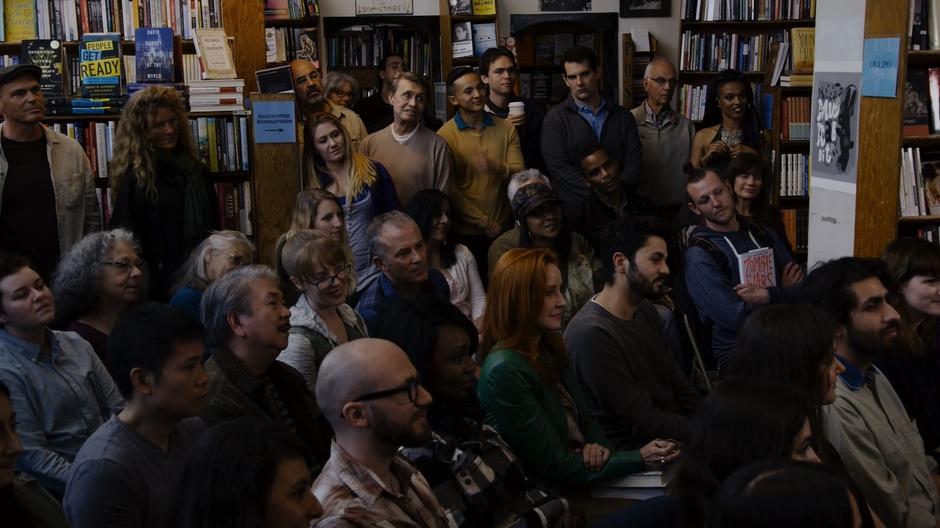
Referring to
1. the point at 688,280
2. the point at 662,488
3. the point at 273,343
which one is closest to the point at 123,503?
the point at 273,343

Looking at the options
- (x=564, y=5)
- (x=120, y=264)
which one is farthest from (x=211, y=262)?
(x=564, y=5)

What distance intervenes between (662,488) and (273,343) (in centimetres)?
127

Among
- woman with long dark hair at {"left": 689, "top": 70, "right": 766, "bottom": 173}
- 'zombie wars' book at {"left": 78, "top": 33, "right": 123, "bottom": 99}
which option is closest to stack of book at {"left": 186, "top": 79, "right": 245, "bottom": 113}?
'zombie wars' book at {"left": 78, "top": 33, "right": 123, "bottom": 99}

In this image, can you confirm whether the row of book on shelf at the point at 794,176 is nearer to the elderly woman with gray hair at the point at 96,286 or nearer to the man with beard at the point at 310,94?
the man with beard at the point at 310,94

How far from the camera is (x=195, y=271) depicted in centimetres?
427

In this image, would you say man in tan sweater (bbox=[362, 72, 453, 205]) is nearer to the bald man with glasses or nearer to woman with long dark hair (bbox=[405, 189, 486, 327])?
woman with long dark hair (bbox=[405, 189, 486, 327])

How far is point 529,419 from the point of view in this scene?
3418 millimetres

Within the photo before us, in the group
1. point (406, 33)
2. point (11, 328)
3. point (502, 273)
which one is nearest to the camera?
point (11, 328)

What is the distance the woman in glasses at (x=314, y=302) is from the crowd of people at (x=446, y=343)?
0.4 inches

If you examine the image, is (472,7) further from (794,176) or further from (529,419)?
(529,419)

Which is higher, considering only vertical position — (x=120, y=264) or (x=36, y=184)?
(x=36, y=184)

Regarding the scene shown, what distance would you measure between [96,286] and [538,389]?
1.55 metres

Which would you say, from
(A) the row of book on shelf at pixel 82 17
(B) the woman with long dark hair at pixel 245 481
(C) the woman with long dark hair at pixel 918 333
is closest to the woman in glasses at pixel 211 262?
(B) the woman with long dark hair at pixel 245 481

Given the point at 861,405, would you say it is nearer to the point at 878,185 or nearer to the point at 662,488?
the point at 662,488
